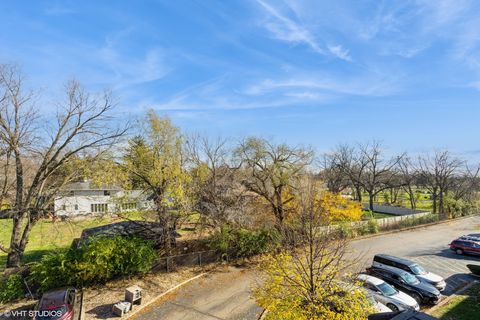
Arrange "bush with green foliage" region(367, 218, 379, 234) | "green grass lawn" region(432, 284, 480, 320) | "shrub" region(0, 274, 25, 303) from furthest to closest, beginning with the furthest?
"bush with green foliage" region(367, 218, 379, 234)
"shrub" region(0, 274, 25, 303)
"green grass lawn" region(432, 284, 480, 320)

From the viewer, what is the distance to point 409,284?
15250mm

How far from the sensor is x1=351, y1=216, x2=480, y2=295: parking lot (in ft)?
63.0

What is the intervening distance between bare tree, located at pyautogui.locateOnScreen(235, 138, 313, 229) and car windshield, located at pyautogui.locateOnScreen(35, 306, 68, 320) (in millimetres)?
15094

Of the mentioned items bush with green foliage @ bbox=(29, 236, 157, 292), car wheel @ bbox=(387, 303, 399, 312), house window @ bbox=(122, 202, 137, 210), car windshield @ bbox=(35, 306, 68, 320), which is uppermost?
house window @ bbox=(122, 202, 137, 210)

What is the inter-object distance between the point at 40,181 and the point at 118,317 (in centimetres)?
904

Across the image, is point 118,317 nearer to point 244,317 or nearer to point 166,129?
point 244,317

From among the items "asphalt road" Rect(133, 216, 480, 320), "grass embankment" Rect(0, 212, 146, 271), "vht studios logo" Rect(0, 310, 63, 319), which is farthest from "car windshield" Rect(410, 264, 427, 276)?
"vht studios logo" Rect(0, 310, 63, 319)

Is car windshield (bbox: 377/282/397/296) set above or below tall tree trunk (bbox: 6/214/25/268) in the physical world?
below

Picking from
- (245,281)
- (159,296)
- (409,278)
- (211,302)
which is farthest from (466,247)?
(159,296)

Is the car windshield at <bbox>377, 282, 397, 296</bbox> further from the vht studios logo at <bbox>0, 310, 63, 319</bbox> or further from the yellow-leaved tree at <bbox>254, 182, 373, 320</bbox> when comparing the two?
the vht studios logo at <bbox>0, 310, 63, 319</bbox>

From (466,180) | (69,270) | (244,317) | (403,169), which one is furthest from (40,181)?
(466,180)

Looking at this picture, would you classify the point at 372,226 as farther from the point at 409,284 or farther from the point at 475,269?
the point at 409,284

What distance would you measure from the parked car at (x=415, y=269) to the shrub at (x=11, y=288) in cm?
2022

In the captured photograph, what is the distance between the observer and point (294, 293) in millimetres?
8961
